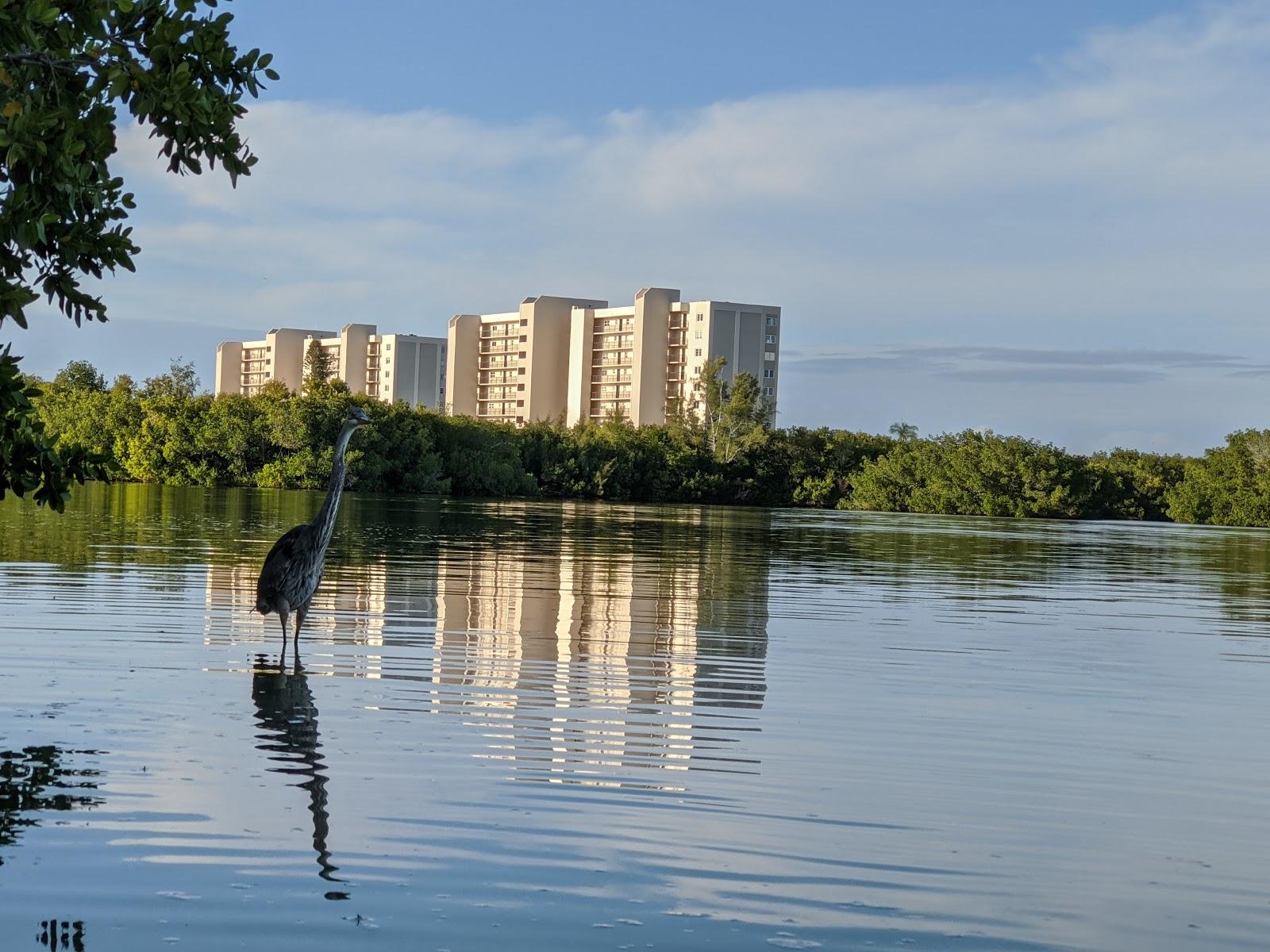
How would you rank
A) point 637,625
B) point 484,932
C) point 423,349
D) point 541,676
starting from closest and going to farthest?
point 484,932
point 541,676
point 637,625
point 423,349

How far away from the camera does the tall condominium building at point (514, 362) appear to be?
130750mm

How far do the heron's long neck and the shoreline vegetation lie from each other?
61044mm

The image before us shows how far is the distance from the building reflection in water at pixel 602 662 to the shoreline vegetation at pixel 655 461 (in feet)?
170

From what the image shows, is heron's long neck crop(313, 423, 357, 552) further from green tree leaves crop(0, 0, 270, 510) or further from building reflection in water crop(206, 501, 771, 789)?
green tree leaves crop(0, 0, 270, 510)

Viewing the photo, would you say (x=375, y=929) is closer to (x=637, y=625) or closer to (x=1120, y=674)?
(x=1120, y=674)

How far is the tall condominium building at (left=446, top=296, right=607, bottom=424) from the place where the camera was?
429 ft

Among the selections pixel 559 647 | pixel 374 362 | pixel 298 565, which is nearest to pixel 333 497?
pixel 298 565

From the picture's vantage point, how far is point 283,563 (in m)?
9.65

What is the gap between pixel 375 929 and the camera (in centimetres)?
440

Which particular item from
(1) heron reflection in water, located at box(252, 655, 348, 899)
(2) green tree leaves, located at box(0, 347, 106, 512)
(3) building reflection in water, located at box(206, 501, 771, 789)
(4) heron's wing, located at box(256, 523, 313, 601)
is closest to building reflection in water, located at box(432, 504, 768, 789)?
(3) building reflection in water, located at box(206, 501, 771, 789)

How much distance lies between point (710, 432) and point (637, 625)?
264 feet

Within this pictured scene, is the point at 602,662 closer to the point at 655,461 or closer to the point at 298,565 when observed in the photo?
the point at 298,565

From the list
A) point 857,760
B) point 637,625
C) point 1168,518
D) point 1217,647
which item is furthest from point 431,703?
point 1168,518

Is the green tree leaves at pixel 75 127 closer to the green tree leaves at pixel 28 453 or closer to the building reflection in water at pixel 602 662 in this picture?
the green tree leaves at pixel 28 453
